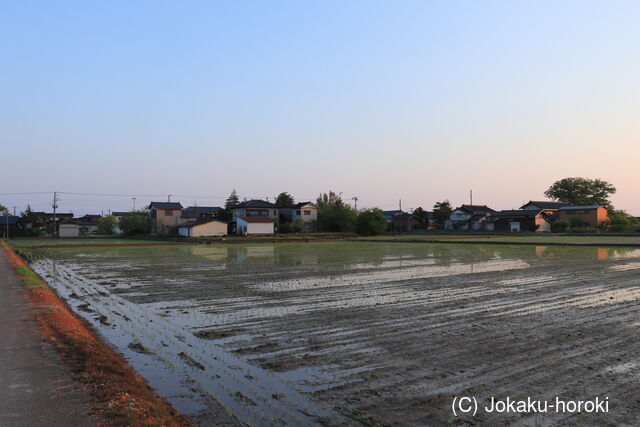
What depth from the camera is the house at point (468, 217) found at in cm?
7700

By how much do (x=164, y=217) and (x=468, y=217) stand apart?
53676 millimetres

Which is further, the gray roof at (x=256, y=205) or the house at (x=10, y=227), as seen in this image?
the gray roof at (x=256, y=205)

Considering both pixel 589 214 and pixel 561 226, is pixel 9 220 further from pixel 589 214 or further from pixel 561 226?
pixel 589 214

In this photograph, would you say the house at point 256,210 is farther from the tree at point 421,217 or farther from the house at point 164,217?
the tree at point 421,217

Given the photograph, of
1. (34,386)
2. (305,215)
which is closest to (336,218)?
(305,215)

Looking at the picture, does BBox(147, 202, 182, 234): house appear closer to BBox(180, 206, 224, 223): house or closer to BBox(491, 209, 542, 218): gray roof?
BBox(180, 206, 224, 223): house

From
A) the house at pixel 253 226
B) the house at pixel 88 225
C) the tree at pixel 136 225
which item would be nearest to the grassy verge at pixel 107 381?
the house at pixel 253 226

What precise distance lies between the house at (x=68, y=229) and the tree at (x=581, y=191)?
89.2 metres

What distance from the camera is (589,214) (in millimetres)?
Answer: 66188

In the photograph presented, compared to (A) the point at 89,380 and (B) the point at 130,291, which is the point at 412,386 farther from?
(B) the point at 130,291

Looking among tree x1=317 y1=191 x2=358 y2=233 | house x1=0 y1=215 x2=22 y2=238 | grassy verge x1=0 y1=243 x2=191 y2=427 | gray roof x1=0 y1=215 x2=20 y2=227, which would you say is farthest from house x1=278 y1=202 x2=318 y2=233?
grassy verge x1=0 y1=243 x2=191 y2=427

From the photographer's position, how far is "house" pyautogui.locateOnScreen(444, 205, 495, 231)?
77.0 meters

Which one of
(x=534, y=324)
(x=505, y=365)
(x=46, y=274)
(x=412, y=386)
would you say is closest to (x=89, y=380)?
(x=412, y=386)

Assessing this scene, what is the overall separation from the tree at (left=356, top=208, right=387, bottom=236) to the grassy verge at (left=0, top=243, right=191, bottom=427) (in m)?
56.1
